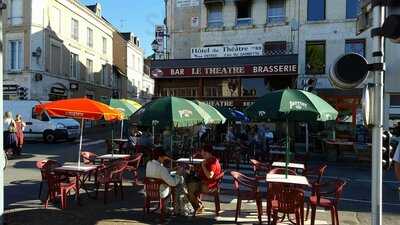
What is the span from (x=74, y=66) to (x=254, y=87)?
18.4 m

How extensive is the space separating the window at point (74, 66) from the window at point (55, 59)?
2.47m

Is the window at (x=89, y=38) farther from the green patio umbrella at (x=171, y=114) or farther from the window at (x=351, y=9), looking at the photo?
the green patio umbrella at (x=171, y=114)

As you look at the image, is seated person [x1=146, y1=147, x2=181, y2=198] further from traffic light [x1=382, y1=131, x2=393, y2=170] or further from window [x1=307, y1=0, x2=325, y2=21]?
window [x1=307, y1=0, x2=325, y2=21]

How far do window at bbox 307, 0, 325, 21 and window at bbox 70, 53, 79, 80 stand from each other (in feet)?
64.3

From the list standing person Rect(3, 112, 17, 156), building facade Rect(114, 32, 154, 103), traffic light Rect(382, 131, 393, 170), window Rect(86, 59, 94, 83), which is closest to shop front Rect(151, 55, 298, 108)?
standing person Rect(3, 112, 17, 156)

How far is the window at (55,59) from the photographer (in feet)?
115

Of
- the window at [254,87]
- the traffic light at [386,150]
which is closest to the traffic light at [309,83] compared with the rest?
the window at [254,87]

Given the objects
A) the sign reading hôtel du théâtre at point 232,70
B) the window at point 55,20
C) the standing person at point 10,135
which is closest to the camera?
the standing person at point 10,135

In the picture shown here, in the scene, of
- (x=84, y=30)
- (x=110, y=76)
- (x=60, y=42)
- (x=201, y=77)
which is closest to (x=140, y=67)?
(x=110, y=76)

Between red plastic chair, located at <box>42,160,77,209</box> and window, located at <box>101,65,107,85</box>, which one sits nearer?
red plastic chair, located at <box>42,160,77,209</box>

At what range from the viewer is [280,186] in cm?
792

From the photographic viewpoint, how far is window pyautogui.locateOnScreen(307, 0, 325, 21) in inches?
1073

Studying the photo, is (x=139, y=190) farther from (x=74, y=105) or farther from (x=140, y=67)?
(x=140, y=67)

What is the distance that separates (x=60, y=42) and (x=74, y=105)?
27.0 m
